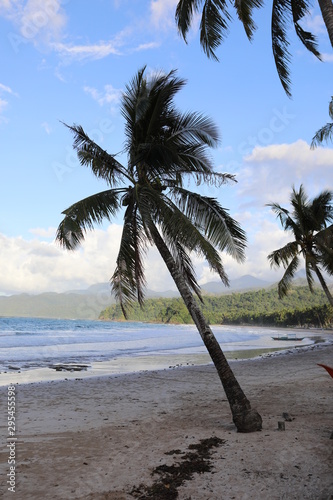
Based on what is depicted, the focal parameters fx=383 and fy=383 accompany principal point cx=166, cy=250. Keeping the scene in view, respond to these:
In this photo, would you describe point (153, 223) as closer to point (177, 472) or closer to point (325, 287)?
point (177, 472)

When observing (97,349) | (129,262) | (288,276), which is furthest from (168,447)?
(97,349)

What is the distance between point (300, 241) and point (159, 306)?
137 metres

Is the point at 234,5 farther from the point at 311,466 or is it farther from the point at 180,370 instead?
the point at 180,370

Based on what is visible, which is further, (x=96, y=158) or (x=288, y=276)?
(x=288, y=276)

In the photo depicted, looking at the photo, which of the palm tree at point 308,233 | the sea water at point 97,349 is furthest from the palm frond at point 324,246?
the sea water at point 97,349

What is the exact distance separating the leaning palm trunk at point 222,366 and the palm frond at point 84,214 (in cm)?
131

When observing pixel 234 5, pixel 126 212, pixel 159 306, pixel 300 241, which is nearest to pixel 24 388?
pixel 126 212

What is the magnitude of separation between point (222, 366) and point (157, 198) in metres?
3.30

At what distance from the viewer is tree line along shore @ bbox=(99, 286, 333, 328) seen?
300ft

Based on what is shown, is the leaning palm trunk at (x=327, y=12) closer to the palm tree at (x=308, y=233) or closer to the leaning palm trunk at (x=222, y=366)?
the leaning palm trunk at (x=222, y=366)

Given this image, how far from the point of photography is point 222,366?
6.82 m

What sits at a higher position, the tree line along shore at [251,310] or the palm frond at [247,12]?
the palm frond at [247,12]

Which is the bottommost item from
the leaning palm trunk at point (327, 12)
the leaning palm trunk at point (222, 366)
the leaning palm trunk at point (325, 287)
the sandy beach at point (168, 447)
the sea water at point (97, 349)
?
the sea water at point (97, 349)

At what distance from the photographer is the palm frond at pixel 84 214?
7531 mm
